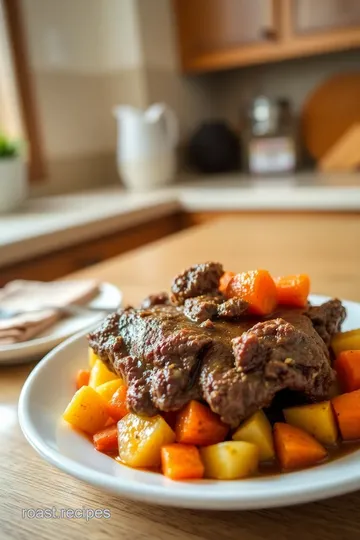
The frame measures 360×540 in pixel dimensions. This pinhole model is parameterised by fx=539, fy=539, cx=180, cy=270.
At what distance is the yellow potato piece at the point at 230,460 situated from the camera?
1.69 feet

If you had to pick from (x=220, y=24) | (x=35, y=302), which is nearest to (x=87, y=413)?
(x=35, y=302)

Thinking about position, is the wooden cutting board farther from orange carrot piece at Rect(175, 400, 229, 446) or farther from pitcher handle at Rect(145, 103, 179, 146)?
orange carrot piece at Rect(175, 400, 229, 446)

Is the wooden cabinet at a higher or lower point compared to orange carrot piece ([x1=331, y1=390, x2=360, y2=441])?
higher

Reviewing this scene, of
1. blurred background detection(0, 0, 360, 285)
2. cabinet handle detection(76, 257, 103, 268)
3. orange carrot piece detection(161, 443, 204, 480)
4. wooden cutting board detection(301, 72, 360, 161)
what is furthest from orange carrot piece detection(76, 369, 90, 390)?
wooden cutting board detection(301, 72, 360, 161)

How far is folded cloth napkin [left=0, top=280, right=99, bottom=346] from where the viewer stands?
95cm

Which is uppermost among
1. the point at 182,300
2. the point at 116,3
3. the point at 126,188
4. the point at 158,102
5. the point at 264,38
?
the point at 116,3

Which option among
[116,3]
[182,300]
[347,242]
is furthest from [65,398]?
[116,3]

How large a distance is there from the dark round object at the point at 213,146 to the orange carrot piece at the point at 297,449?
9.31 ft

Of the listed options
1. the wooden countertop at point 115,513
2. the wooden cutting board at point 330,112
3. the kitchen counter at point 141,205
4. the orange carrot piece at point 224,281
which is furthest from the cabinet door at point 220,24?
the orange carrot piece at point 224,281

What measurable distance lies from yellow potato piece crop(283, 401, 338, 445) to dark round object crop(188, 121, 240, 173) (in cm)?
281

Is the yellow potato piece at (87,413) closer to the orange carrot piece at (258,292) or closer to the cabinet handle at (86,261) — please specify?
the orange carrot piece at (258,292)

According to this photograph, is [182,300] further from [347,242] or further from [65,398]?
[347,242]

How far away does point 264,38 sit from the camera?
287 cm

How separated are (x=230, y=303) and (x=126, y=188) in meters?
2.48
